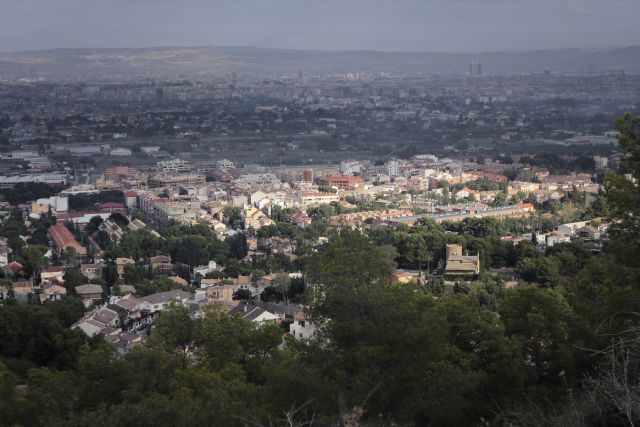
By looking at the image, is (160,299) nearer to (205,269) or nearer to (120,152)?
(205,269)

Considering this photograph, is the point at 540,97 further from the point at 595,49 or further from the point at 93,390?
the point at 93,390

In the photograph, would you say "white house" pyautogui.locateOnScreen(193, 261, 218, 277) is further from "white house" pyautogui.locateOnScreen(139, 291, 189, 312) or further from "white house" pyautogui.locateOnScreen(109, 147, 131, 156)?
"white house" pyautogui.locateOnScreen(109, 147, 131, 156)

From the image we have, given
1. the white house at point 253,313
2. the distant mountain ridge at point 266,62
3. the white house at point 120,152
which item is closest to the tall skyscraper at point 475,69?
the distant mountain ridge at point 266,62

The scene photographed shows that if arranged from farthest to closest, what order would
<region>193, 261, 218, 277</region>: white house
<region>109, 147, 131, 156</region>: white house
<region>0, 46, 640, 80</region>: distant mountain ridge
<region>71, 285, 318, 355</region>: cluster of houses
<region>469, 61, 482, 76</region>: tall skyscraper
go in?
<region>469, 61, 482, 76</region>: tall skyscraper → <region>0, 46, 640, 80</region>: distant mountain ridge → <region>109, 147, 131, 156</region>: white house → <region>193, 261, 218, 277</region>: white house → <region>71, 285, 318, 355</region>: cluster of houses

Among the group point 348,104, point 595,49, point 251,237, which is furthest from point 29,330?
point 595,49

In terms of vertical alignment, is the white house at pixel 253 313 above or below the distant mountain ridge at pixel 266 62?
below

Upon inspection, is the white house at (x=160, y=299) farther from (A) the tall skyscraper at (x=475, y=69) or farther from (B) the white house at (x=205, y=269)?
(A) the tall skyscraper at (x=475, y=69)

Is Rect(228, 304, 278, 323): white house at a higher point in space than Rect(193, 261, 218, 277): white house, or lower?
higher

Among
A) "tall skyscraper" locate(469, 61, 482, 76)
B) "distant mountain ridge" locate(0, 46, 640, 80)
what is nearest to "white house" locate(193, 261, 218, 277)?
"distant mountain ridge" locate(0, 46, 640, 80)
